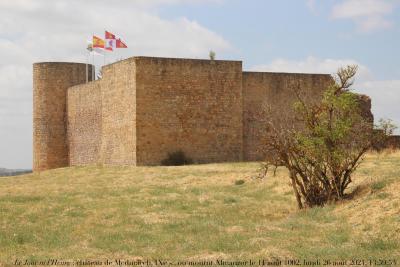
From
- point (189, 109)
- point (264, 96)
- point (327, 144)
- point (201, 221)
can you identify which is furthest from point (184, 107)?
point (201, 221)

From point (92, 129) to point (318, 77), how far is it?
9.54m

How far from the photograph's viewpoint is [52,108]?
31.2 metres

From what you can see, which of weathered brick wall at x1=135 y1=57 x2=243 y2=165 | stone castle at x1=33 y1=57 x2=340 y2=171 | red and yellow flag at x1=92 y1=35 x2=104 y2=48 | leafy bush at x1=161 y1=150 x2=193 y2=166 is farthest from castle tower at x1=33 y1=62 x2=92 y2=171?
leafy bush at x1=161 y1=150 x2=193 y2=166

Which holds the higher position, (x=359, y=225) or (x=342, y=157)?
(x=342, y=157)

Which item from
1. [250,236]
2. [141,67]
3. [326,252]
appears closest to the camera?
[326,252]

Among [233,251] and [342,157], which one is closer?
[233,251]

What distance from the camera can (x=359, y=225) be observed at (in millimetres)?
9734

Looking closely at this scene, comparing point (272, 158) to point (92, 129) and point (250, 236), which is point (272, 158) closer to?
point (250, 236)

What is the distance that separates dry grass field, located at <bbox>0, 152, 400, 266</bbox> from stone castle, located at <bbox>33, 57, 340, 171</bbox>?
5174mm

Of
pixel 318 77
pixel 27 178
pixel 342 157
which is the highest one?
pixel 318 77

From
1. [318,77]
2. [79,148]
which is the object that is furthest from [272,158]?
[79,148]

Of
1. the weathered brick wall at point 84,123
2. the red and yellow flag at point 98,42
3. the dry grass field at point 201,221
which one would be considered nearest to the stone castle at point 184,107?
the weathered brick wall at point 84,123

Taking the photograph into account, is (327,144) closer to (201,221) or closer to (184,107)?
(201,221)

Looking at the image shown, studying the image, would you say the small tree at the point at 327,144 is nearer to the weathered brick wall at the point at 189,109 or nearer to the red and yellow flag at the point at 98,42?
the weathered brick wall at the point at 189,109
